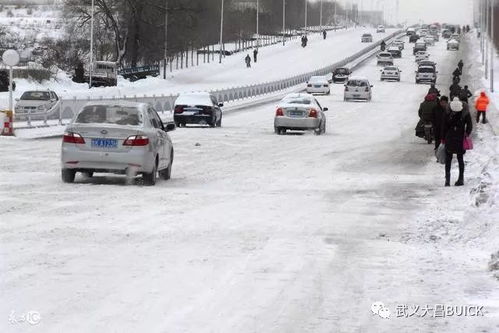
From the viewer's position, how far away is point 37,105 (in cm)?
4700

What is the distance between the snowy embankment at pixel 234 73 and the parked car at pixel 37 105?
250cm

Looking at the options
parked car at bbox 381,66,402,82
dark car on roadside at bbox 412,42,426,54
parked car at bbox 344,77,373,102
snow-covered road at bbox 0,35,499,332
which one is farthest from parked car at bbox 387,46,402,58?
snow-covered road at bbox 0,35,499,332

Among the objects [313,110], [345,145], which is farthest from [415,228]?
[313,110]

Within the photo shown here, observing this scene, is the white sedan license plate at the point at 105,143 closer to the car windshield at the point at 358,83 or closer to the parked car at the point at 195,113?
the parked car at the point at 195,113

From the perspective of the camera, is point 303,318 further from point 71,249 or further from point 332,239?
point 332,239

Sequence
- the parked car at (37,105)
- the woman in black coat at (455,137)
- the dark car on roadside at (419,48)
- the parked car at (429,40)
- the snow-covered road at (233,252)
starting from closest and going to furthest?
1. the snow-covered road at (233,252)
2. the woman in black coat at (455,137)
3. the parked car at (37,105)
4. the dark car on roadside at (419,48)
5. the parked car at (429,40)

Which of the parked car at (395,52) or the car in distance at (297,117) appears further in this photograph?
the parked car at (395,52)

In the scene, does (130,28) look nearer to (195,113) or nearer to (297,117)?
(195,113)

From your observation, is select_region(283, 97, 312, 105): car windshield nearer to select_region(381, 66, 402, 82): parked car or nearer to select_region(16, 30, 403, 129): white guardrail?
select_region(16, 30, 403, 129): white guardrail

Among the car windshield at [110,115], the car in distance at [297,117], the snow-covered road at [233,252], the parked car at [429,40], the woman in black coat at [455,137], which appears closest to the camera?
the snow-covered road at [233,252]

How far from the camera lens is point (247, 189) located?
64.1 ft

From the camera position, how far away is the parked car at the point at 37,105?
4397 cm

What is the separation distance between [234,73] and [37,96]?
56.9 m

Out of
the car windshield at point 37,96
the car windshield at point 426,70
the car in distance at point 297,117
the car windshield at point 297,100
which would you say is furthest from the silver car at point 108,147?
the car windshield at point 426,70
